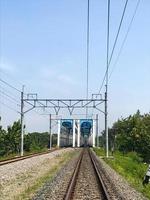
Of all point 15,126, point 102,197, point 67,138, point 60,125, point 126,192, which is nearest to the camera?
point 102,197

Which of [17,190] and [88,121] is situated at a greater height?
[88,121]

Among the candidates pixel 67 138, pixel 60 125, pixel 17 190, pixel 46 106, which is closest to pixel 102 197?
pixel 17 190

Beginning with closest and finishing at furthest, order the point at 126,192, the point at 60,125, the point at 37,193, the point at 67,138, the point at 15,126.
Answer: the point at 37,193 < the point at 126,192 < the point at 60,125 < the point at 67,138 < the point at 15,126

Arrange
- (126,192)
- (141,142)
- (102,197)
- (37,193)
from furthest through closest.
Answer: (141,142) < (126,192) < (37,193) < (102,197)

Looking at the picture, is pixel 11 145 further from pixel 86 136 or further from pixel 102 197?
pixel 102 197

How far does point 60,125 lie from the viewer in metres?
99.9

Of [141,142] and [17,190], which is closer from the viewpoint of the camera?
[17,190]

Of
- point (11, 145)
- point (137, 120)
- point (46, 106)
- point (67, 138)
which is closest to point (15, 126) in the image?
point (11, 145)

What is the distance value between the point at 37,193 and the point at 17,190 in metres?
1.57

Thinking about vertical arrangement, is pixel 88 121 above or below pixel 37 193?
above

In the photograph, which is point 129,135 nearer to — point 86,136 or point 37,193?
point 86,136

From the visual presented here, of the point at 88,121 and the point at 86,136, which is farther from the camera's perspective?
the point at 86,136

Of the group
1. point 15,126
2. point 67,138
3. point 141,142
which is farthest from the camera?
point 15,126

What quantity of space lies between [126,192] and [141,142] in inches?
2765
